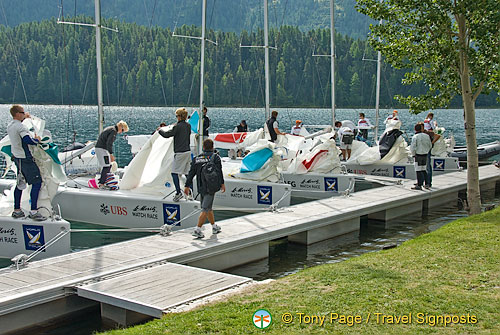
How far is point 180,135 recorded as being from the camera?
12.8 m

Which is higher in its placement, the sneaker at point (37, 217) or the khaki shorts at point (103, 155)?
the khaki shorts at point (103, 155)

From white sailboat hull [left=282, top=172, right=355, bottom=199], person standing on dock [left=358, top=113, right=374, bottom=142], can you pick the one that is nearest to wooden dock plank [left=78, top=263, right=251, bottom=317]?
white sailboat hull [left=282, top=172, right=355, bottom=199]

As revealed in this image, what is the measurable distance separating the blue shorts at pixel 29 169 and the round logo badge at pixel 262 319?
5.64 m

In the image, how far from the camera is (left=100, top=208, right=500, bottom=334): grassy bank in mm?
6348

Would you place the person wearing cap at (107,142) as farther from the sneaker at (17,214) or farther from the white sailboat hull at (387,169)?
the white sailboat hull at (387,169)

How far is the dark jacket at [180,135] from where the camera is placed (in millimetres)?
12664

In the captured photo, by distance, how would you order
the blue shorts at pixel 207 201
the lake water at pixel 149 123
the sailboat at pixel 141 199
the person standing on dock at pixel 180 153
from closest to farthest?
the blue shorts at pixel 207 201 < the person standing on dock at pixel 180 153 < the sailboat at pixel 141 199 < the lake water at pixel 149 123

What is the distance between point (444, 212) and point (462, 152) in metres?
13.2

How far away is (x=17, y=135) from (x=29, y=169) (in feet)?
2.10

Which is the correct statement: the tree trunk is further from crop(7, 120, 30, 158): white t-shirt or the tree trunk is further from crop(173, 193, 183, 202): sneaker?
crop(7, 120, 30, 158): white t-shirt

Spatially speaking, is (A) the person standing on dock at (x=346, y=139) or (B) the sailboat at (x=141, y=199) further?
(A) the person standing on dock at (x=346, y=139)

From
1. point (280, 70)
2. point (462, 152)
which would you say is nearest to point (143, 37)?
point (462, 152)

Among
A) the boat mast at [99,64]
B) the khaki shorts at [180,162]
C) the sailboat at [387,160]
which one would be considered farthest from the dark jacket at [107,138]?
the sailboat at [387,160]

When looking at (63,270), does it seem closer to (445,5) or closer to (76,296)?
(76,296)
